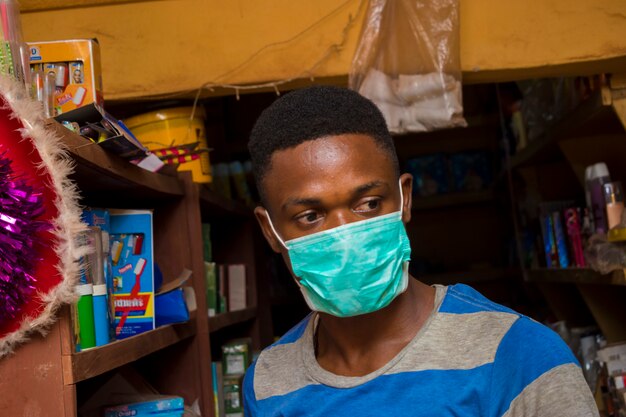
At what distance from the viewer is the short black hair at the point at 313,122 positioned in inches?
64.9

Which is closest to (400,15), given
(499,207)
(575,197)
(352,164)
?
(352,164)

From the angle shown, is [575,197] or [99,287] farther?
[575,197]

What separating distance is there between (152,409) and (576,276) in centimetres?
185

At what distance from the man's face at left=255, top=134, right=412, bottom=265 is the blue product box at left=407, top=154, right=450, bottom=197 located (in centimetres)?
371

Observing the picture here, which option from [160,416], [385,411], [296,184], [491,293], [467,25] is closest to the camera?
[385,411]

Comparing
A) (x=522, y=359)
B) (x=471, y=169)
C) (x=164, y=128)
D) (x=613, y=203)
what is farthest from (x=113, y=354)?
(x=471, y=169)

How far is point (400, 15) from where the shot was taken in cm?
272

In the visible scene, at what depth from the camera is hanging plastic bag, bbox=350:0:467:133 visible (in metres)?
2.66

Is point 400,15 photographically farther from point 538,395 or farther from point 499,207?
point 499,207

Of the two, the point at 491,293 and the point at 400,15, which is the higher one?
the point at 400,15

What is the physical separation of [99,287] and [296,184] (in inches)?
24.5

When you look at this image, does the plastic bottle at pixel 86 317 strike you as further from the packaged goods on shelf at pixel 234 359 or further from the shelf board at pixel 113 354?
the packaged goods on shelf at pixel 234 359

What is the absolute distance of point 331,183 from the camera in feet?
5.23

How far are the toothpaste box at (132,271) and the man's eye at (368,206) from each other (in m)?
0.87
